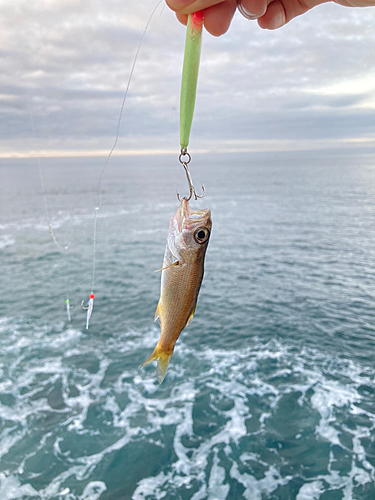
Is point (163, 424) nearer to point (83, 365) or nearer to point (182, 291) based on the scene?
point (83, 365)

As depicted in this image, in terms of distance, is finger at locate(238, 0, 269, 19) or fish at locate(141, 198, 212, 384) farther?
fish at locate(141, 198, 212, 384)

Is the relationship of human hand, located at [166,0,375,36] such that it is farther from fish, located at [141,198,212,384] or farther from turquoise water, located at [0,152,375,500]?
turquoise water, located at [0,152,375,500]

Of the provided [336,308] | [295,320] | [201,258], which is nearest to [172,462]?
[201,258]

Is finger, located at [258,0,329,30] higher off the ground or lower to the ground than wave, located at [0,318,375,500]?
higher

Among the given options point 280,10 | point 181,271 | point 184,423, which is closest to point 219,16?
point 280,10

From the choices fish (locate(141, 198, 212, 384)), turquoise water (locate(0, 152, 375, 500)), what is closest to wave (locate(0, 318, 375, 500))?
turquoise water (locate(0, 152, 375, 500))

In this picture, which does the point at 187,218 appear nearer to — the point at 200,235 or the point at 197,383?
the point at 200,235

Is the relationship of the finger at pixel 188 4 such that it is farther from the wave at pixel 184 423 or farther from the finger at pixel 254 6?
the wave at pixel 184 423
